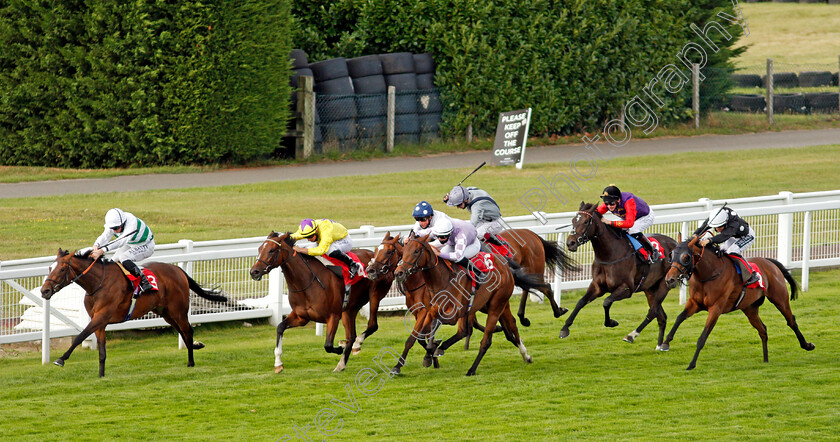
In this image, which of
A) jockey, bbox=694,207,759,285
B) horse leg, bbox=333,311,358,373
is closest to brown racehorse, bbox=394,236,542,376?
horse leg, bbox=333,311,358,373

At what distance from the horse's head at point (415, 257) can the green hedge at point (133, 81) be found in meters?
10.7

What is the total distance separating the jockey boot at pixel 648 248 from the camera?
10148 millimetres

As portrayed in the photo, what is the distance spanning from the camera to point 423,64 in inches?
849

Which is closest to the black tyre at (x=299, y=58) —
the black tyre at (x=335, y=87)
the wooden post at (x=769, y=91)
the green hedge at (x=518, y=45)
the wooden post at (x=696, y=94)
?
the black tyre at (x=335, y=87)

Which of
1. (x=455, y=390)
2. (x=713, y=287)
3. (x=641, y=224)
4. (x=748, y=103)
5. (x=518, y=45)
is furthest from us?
(x=748, y=103)

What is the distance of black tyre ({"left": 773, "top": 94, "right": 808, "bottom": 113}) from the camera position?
2612 centimetres

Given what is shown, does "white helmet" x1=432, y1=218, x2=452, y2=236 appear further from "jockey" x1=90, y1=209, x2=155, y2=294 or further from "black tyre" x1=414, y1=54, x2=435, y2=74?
"black tyre" x1=414, y1=54, x2=435, y2=74

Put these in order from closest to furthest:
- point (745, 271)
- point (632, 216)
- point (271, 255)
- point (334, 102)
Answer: point (271, 255)
point (745, 271)
point (632, 216)
point (334, 102)

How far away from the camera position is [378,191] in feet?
58.2

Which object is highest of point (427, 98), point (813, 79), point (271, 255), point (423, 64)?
point (813, 79)

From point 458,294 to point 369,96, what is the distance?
40.5 feet

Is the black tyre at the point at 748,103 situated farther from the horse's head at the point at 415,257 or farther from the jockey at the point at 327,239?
the horse's head at the point at 415,257

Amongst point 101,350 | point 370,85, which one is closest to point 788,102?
point 370,85

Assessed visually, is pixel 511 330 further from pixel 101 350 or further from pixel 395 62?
pixel 395 62
